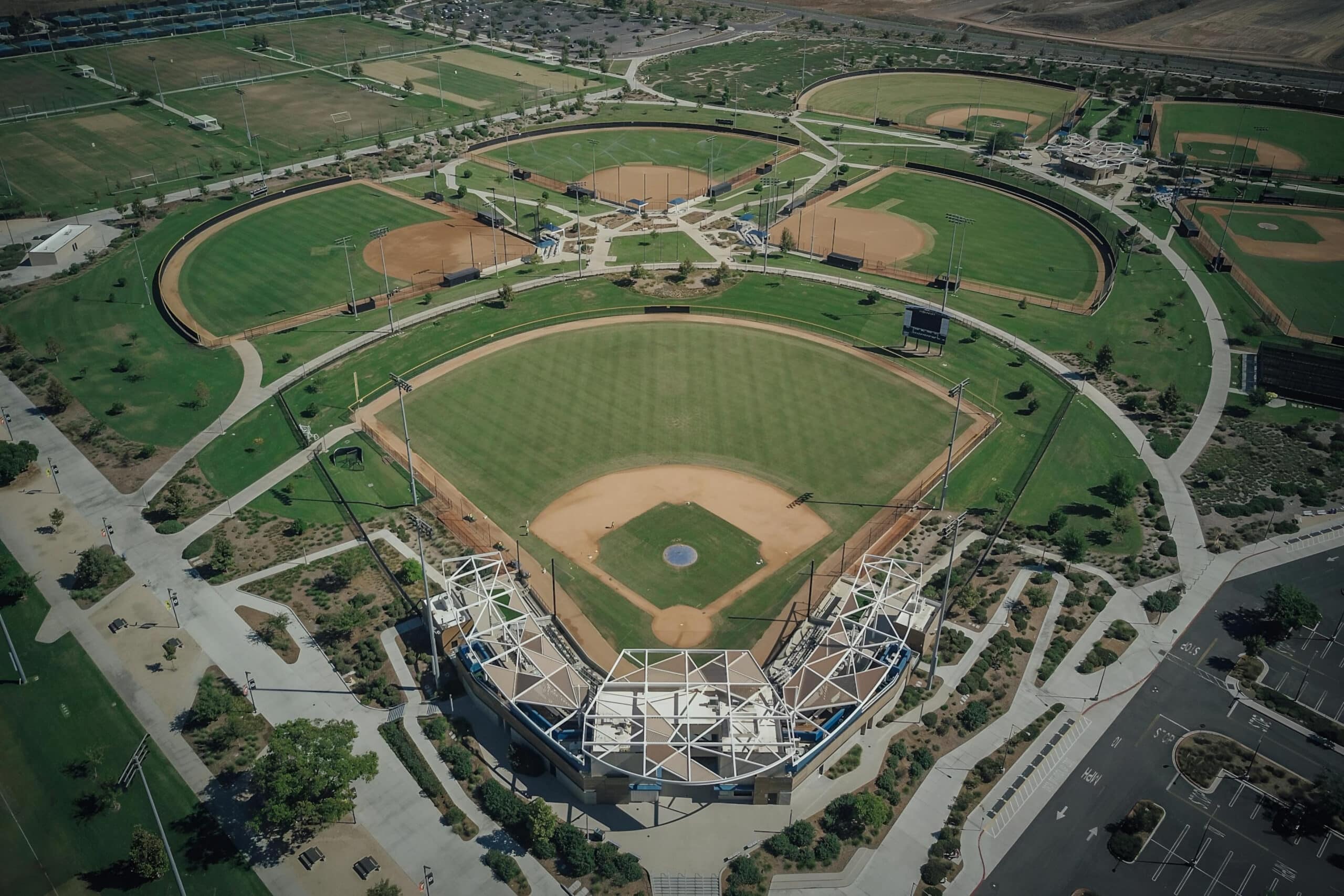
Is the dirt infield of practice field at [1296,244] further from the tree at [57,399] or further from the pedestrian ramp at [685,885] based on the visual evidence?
the tree at [57,399]

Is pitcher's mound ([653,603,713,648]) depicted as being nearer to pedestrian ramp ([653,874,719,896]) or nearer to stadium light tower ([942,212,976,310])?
pedestrian ramp ([653,874,719,896])

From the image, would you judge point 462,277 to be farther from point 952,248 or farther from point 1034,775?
point 1034,775

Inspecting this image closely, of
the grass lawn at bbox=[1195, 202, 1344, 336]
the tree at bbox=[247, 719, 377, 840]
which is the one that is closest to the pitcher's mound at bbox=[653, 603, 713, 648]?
the tree at bbox=[247, 719, 377, 840]

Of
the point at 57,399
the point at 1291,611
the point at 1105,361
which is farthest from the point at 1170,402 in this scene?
the point at 57,399

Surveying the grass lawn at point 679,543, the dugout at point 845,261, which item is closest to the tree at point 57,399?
the grass lawn at point 679,543

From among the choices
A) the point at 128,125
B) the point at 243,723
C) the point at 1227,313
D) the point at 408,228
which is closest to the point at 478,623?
the point at 243,723

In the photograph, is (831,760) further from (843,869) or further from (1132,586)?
(1132,586)
